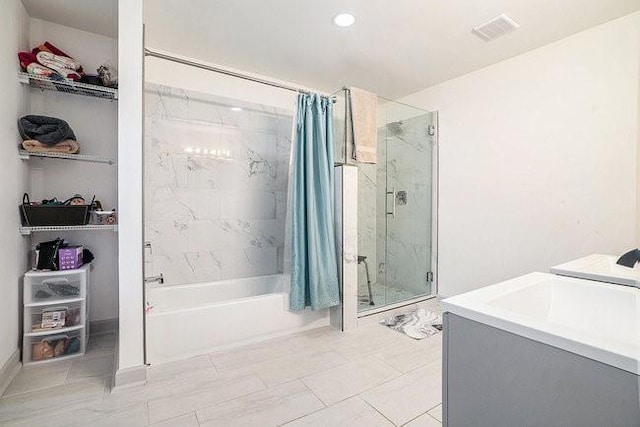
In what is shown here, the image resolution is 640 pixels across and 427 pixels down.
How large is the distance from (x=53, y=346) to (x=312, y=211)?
1982 millimetres

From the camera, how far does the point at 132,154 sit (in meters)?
1.64

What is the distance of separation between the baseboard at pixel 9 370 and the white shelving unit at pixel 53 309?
0.05m

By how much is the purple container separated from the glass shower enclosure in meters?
2.33

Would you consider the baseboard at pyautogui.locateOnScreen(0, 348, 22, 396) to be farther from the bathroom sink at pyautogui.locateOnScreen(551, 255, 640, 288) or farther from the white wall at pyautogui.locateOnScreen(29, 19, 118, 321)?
the bathroom sink at pyautogui.locateOnScreen(551, 255, 640, 288)

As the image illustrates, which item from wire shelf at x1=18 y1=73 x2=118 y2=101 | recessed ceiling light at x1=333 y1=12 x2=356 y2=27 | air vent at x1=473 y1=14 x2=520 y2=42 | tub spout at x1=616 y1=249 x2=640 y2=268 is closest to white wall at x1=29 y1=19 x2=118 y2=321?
wire shelf at x1=18 y1=73 x2=118 y2=101

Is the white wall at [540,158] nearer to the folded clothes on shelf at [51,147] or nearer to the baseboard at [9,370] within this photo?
the folded clothes on shelf at [51,147]

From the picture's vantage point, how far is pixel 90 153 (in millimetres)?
2285

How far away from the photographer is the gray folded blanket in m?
1.81

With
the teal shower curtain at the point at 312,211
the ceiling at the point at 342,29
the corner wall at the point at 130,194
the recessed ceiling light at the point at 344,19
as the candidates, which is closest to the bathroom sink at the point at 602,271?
the teal shower curtain at the point at 312,211

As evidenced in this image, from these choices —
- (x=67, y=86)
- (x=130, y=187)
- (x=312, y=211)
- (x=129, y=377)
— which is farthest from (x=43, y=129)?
(x=312, y=211)

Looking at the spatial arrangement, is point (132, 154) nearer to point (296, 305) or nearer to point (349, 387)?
point (296, 305)

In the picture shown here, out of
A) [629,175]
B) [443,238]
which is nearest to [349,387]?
[443,238]

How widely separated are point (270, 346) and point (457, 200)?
227 cm

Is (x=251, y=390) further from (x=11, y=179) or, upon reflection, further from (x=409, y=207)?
(x=409, y=207)
